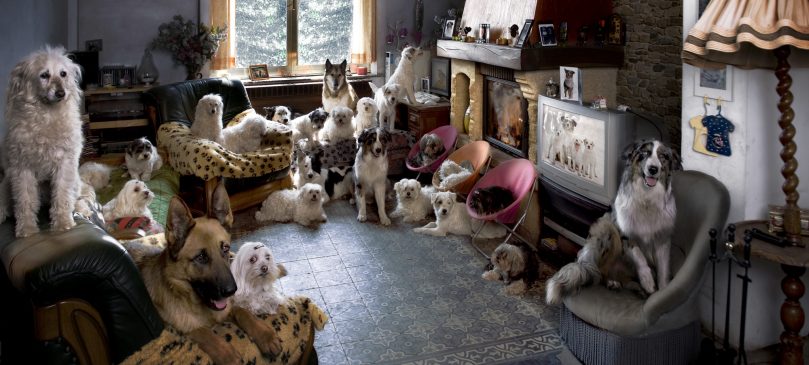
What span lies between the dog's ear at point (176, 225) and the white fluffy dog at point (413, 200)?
132 inches

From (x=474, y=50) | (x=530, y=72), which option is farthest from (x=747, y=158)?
(x=474, y=50)

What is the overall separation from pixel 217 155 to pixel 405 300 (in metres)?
2.17

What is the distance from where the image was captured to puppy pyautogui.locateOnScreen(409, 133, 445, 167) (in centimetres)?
626

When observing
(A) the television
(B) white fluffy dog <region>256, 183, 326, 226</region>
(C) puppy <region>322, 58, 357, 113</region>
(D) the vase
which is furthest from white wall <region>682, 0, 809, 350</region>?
(D) the vase

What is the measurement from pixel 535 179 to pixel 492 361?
1.64 meters

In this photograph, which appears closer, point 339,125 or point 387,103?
point 339,125

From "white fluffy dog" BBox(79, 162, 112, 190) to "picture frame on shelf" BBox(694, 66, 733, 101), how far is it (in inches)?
158

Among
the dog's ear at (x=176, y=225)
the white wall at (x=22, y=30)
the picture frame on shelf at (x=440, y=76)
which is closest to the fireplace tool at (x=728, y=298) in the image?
the dog's ear at (x=176, y=225)

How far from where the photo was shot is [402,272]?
183 inches

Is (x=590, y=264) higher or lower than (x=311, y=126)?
lower

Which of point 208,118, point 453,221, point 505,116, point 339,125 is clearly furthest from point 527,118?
point 208,118

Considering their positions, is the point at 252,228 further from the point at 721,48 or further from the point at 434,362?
the point at 721,48

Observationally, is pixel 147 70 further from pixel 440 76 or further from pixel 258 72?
pixel 440 76

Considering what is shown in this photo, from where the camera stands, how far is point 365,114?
273 inches
